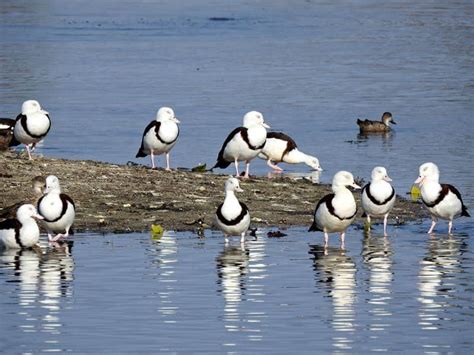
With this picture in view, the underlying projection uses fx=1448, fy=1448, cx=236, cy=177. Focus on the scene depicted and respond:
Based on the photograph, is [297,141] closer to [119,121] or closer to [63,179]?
[119,121]

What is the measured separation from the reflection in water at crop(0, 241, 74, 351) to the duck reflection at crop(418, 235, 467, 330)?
11.7 ft

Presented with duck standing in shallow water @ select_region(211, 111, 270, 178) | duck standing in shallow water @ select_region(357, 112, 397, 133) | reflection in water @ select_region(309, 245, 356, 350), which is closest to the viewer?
reflection in water @ select_region(309, 245, 356, 350)

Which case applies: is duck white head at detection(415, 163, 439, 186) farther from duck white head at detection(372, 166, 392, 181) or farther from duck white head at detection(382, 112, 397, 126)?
duck white head at detection(382, 112, 397, 126)

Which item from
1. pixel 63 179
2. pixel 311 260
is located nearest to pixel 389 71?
pixel 63 179

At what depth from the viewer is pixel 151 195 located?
21.2 m

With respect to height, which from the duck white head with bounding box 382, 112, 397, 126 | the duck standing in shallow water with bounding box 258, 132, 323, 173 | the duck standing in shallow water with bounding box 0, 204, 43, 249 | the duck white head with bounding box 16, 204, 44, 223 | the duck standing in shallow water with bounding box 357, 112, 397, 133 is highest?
the duck white head with bounding box 382, 112, 397, 126

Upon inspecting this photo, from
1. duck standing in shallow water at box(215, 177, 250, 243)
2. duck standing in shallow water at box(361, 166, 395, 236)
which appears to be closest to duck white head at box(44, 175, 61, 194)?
duck standing in shallow water at box(215, 177, 250, 243)

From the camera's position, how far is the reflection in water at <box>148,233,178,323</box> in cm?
1442

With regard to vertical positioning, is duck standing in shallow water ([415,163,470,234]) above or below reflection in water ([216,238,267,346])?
above

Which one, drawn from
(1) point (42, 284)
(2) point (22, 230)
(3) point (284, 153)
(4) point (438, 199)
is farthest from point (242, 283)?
(3) point (284, 153)

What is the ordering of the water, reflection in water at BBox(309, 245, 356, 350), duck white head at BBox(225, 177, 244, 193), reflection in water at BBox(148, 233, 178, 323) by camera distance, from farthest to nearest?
duck white head at BBox(225, 177, 244, 193) < reflection in water at BBox(148, 233, 178, 323) < reflection in water at BBox(309, 245, 356, 350) < the water

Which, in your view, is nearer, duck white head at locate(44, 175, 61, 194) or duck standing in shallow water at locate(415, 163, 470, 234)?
duck white head at locate(44, 175, 61, 194)

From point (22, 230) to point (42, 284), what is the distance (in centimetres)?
191

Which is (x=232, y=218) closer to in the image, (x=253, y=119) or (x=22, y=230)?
(x=22, y=230)
